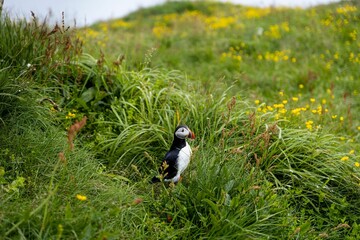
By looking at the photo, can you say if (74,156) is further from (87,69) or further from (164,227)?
(87,69)

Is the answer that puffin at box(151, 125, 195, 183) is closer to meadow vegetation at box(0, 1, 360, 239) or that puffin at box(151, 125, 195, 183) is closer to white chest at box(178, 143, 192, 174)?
white chest at box(178, 143, 192, 174)

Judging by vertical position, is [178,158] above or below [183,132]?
Answer: below

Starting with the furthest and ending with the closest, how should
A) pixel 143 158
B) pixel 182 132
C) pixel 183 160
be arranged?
pixel 143 158, pixel 182 132, pixel 183 160

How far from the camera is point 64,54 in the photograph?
5.48 m

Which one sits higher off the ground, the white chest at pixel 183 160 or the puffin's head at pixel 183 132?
the puffin's head at pixel 183 132

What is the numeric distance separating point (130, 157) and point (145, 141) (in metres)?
0.20

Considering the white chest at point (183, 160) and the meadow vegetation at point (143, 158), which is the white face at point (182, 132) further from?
the meadow vegetation at point (143, 158)

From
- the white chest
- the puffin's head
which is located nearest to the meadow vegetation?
the white chest

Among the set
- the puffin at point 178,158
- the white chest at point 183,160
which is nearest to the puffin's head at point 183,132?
the puffin at point 178,158

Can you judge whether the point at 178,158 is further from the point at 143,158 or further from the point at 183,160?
the point at 143,158

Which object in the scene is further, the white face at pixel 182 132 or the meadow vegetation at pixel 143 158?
the white face at pixel 182 132

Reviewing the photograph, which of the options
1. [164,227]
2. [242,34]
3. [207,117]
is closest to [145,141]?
[207,117]

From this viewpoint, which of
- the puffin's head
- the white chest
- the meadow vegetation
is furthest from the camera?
the puffin's head

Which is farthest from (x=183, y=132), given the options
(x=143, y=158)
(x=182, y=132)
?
(x=143, y=158)
